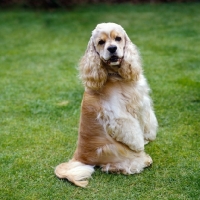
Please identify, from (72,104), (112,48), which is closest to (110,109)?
(112,48)

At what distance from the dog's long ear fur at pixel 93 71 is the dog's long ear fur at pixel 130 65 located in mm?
174

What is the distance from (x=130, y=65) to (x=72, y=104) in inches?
78.6

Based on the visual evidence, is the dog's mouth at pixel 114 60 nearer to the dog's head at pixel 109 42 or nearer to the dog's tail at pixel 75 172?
the dog's head at pixel 109 42

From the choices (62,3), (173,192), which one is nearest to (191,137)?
(173,192)

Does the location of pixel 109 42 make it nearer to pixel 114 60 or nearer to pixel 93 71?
pixel 114 60

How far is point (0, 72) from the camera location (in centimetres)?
697

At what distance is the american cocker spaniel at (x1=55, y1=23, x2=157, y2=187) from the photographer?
3555mm

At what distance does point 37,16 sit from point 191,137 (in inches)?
313

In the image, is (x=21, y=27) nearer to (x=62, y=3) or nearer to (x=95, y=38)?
(x=62, y=3)

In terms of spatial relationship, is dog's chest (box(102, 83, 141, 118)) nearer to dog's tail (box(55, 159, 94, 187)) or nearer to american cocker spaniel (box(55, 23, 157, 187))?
american cocker spaniel (box(55, 23, 157, 187))

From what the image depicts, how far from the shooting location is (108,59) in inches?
138

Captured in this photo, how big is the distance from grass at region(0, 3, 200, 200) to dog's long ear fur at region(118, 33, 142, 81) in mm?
909

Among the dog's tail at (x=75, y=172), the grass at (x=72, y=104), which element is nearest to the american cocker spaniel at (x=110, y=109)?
the dog's tail at (x=75, y=172)

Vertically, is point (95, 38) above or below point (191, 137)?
above
